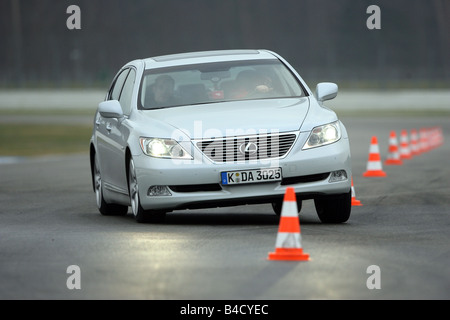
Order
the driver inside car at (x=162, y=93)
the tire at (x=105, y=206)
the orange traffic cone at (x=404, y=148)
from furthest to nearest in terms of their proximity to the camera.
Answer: the orange traffic cone at (x=404, y=148) < the tire at (x=105, y=206) < the driver inside car at (x=162, y=93)

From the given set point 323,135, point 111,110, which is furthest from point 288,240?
point 111,110

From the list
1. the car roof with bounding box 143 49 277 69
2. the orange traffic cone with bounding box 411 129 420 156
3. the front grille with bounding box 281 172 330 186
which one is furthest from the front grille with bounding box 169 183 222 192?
the orange traffic cone with bounding box 411 129 420 156

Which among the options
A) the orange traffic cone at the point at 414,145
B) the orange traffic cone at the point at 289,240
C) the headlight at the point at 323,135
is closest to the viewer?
the orange traffic cone at the point at 289,240

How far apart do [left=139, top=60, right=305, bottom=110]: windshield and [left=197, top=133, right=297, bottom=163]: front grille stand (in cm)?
108

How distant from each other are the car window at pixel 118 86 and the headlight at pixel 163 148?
6.88 ft

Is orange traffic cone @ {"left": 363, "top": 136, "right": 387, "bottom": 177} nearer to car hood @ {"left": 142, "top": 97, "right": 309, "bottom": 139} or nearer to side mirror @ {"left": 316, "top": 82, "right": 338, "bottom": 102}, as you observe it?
side mirror @ {"left": 316, "top": 82, "right": 338, "bottom": 102}

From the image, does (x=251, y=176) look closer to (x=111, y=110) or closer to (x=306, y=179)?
(x=306, y=179)

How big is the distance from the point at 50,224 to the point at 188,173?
1.74 m

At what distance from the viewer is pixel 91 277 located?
24.2 feet

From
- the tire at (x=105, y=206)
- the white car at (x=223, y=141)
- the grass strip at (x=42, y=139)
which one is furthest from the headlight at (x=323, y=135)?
the grass strip at (x=42, y=139)

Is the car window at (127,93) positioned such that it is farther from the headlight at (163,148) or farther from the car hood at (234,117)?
the headlight at (163,148)

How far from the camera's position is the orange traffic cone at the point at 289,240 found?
8.03 m

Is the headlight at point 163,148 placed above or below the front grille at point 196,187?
above
